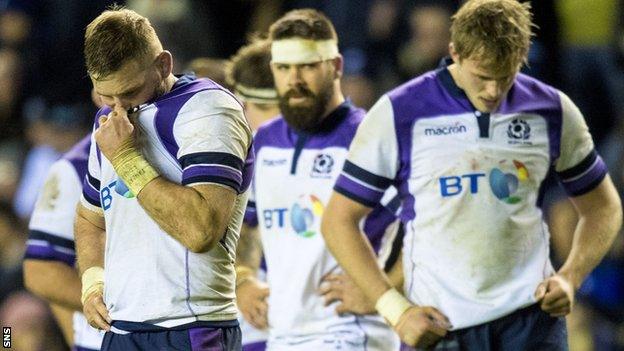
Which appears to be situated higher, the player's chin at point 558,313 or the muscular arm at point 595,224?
the muscular arm at point 595,224

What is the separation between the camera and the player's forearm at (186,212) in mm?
5113

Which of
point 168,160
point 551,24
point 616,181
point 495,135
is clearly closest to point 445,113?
point 495,135

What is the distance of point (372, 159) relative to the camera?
6.31 metres

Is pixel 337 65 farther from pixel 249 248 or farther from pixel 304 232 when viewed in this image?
pixel 249 248

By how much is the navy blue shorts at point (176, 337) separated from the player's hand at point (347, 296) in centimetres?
156

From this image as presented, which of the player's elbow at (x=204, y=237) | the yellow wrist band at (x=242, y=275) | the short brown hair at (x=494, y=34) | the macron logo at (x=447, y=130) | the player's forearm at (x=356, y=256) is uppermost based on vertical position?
the short brown hair at (x=494, y=34)

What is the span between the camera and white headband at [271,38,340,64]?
7.29 m

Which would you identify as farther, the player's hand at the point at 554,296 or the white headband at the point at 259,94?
the white headband at the point at 259,94

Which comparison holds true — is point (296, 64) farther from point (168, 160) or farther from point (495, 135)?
point (168, 160)

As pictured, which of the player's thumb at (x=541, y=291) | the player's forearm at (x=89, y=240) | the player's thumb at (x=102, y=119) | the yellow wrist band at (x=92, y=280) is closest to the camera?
the player's thumb at (x=102, y=119)

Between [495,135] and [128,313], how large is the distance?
5.79 feet

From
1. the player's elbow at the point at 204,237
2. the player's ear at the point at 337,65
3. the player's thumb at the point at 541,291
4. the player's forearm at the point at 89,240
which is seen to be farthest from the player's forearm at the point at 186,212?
the player's ear at the point at 337,65

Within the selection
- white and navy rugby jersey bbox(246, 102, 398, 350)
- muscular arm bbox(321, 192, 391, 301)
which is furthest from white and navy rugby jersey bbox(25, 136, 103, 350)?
muscular arm bbox(321, 192, 391, 301)

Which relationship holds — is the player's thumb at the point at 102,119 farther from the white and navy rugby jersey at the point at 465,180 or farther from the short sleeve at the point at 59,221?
the short sleeve at the point at 59,221
